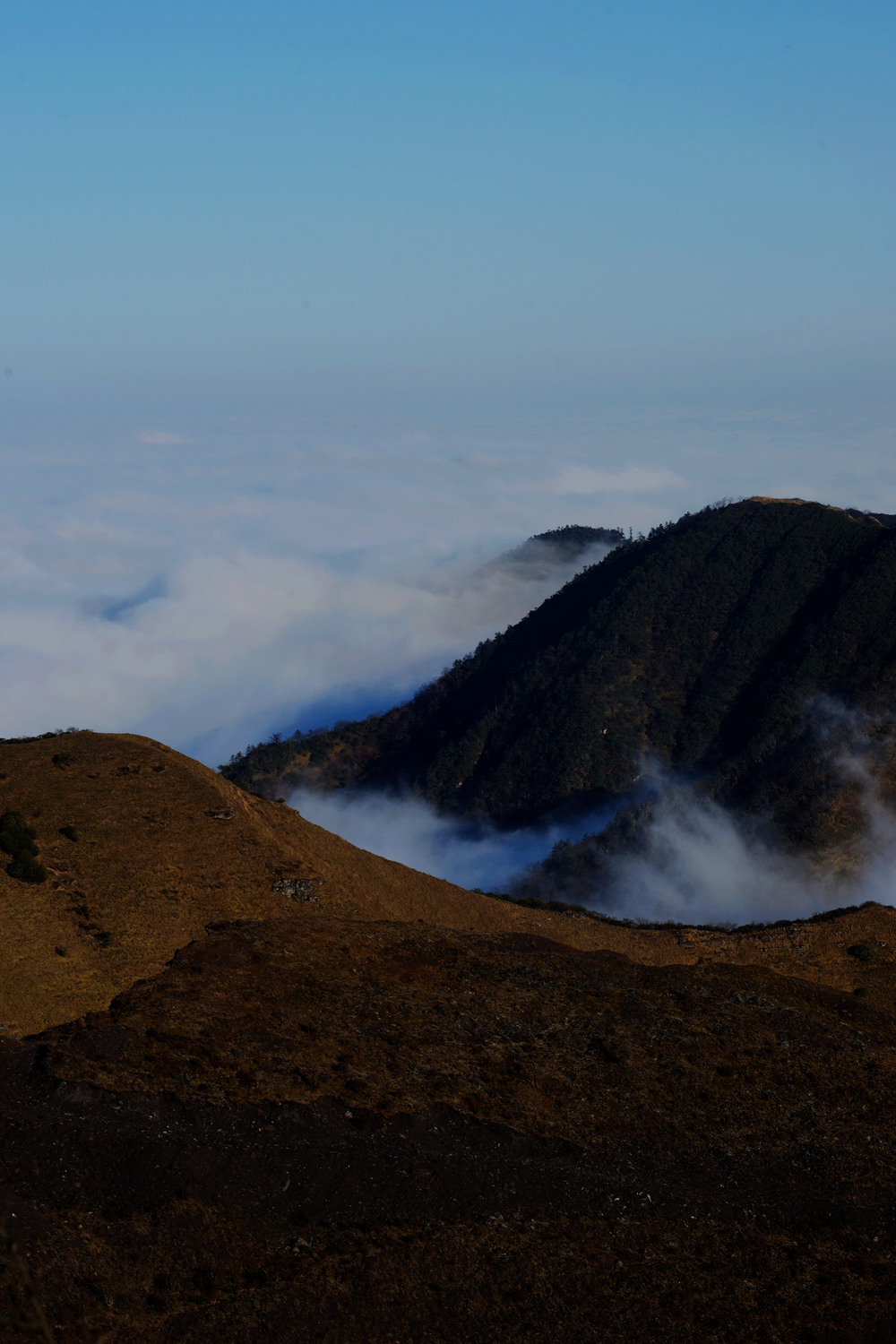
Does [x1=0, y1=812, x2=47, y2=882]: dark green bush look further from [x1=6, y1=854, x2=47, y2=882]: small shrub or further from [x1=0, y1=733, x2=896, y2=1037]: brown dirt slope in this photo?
[x1=0, y1=733, x2=896, y2=1037]: brown dirt slope

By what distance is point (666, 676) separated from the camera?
16462cm

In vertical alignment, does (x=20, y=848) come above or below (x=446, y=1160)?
above

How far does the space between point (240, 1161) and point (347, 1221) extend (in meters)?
3.11

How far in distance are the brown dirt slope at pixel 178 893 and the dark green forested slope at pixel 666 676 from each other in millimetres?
93284

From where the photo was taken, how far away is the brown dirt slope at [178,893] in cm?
3688

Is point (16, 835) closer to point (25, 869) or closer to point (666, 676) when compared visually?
point (25, 869)

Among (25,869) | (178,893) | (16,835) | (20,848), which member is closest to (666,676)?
(178,893)

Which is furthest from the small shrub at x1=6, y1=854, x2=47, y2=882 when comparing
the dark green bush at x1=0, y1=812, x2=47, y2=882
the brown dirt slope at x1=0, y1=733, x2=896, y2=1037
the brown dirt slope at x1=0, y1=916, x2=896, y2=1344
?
the brown dirt slope at x1=0, y1=916, x2=896, y2=1344

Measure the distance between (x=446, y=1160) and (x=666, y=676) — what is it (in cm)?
14415

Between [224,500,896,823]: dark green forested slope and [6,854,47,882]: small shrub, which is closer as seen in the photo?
[6,854,47,882]: small shrub

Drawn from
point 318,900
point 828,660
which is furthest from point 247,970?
point 828,660

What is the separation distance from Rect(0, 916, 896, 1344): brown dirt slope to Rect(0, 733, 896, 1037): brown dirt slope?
3432 mm

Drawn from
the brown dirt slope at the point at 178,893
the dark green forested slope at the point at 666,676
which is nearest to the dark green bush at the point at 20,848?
the brown dirt slope at the point at 178,893

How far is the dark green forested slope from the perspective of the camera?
5704 inches
